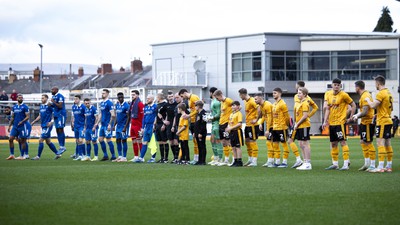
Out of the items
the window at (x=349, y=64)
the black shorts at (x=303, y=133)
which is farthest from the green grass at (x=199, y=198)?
the window at (x=349, y=64)

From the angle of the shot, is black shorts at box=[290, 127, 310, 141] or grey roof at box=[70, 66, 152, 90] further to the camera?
grey roof at box=[70, 66, 152, 90]

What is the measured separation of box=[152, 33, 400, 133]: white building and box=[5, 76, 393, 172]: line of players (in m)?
40.9

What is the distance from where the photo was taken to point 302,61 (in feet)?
220

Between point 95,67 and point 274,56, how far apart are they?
66.2m

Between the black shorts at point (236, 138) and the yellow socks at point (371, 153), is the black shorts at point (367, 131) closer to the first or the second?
the yellow socks at point (371, 153)

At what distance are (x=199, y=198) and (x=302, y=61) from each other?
2230 inches

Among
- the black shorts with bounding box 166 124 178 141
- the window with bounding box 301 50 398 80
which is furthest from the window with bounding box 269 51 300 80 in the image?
the black shorts with bounding box 166 124 178 141

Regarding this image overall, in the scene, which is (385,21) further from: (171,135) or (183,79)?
(171,135)

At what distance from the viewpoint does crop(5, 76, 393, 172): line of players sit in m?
17.8

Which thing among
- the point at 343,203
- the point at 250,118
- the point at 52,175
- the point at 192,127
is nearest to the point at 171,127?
the point at 192,127

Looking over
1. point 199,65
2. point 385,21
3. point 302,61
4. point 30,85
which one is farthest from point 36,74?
point 302,61

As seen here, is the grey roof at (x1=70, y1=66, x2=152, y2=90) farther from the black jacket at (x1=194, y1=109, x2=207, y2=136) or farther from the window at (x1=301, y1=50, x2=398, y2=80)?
the black jacket at (x1=194, y1=109, x2=207, y2=136)

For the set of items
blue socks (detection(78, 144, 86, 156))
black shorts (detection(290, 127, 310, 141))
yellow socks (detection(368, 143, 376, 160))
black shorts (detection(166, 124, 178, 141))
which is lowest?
blue socks (detection(78, 144, 86, 156))

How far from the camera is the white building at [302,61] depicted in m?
65.3
